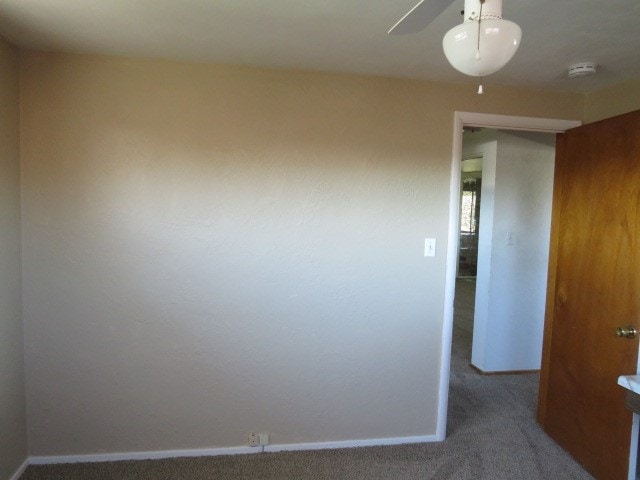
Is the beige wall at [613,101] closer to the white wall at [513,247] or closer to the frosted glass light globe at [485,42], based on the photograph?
the white wall at [513,247]

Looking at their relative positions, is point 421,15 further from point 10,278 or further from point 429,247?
point 10,278

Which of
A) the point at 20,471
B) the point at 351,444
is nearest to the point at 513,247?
the point at 351,444

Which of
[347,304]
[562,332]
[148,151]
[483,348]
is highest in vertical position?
[148,151]

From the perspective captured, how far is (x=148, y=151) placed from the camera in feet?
6.72

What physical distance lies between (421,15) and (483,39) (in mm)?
199

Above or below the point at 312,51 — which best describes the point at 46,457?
below

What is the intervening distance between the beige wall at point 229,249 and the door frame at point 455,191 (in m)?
0.05

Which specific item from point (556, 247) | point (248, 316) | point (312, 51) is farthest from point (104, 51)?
point (556, 247)

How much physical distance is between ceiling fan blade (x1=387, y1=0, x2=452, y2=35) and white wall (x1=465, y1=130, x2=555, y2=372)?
2.54 metres

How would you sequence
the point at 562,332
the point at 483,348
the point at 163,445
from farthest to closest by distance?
the point at 483,348 < the point at 562,332 < the point at 163,445

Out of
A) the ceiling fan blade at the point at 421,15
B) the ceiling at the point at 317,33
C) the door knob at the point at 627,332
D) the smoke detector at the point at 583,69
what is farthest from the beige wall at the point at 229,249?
the ceiling fan blade at the point at 421,15

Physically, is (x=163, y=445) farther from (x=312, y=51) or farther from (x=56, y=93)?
(x=312, y=51)

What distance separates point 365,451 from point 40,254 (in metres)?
2.11

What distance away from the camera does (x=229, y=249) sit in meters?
2.14
